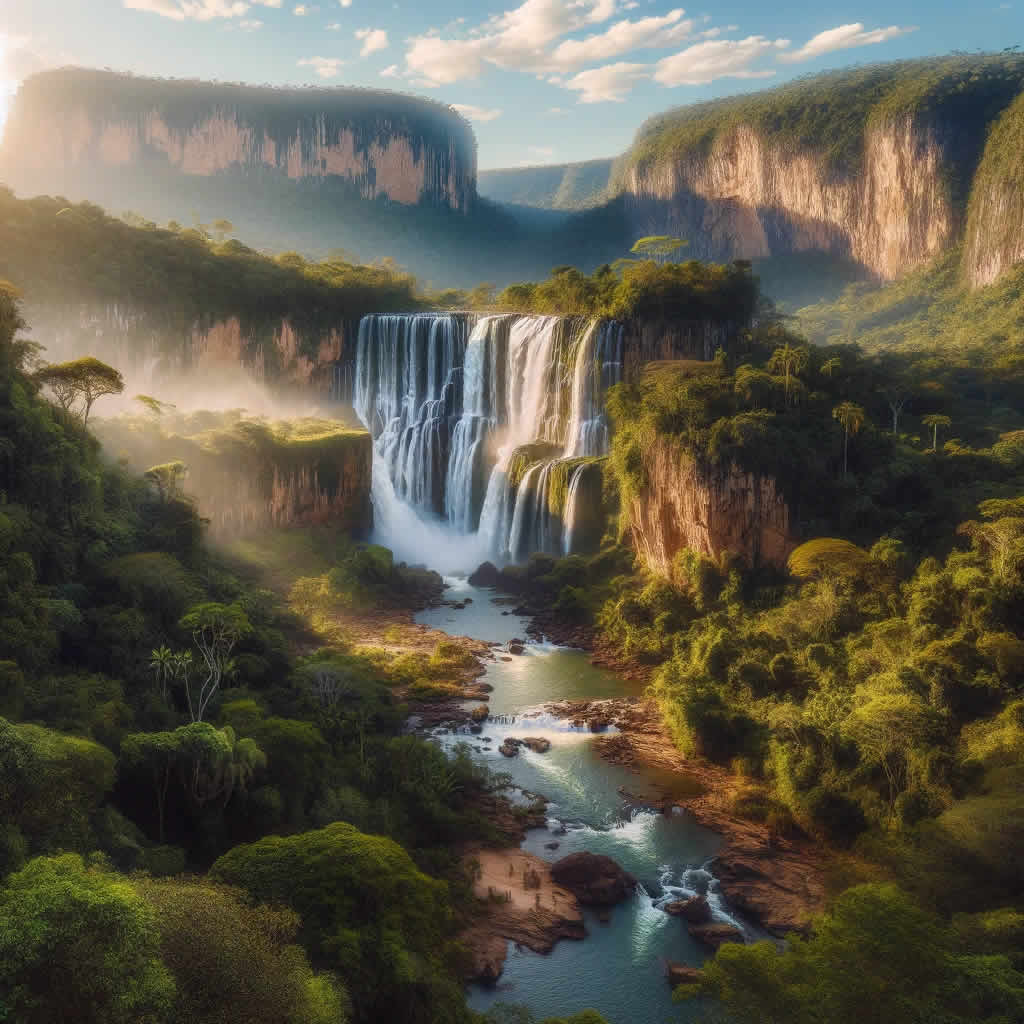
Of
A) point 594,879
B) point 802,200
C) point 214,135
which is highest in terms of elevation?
point 214,135

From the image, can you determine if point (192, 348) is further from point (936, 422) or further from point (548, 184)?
point (548, 184)

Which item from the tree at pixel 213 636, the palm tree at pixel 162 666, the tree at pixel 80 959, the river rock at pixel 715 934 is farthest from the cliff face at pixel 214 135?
the tree at pixel 80 959

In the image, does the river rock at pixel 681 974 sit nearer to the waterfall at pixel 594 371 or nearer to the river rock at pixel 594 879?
the river rock at pixel 594 879

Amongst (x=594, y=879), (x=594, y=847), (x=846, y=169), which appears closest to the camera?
(x=594, y=879)

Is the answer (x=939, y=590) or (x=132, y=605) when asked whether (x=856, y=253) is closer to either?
(x=939, y=590)

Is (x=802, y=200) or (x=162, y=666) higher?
(x=802, y=200)

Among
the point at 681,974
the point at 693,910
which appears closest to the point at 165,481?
the point at 693,910

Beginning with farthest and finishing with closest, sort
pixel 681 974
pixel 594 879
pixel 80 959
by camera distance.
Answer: pixel 594 879, pixel 681 974, pixel 80 959
